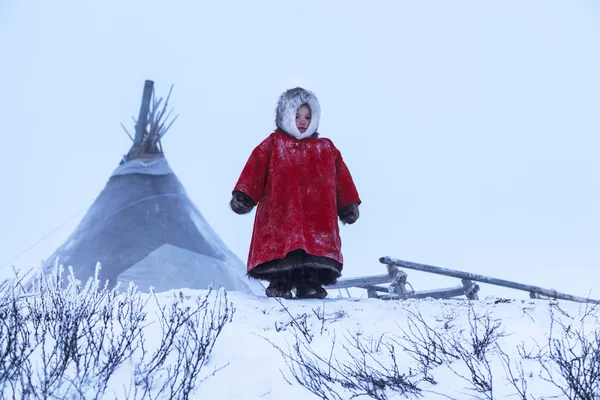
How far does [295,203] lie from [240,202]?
406mm

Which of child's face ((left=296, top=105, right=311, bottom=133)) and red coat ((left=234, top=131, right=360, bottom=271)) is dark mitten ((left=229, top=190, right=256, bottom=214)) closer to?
red coat ((left=234, top=131, right=360, bottom=271))

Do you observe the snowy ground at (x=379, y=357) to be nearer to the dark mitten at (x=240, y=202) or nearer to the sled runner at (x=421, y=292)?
the dark mitten at (x=240, y=202)

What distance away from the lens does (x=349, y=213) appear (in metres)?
4.06

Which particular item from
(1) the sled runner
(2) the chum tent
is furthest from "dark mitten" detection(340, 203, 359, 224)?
(2) the chum tent

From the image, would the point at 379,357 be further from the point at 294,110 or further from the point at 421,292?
the point at 421,292

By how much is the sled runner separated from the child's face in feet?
4.37

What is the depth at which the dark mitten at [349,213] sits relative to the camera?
13.3ft

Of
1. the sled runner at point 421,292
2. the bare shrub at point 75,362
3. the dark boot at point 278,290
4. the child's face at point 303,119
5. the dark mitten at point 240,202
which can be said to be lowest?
the bare shrub at point 75,362

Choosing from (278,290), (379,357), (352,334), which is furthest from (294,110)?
(379,357)

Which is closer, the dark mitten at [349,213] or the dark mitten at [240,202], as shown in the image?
the dark mitten at [240,202]

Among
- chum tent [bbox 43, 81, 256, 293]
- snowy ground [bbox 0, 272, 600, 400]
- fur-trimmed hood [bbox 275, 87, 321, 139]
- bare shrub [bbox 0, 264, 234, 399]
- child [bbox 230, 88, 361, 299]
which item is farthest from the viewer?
chum tent [bbox 43, 81, 256, 293]

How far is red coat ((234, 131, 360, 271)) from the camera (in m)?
3.61

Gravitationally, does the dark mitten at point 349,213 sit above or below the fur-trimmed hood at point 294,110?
below

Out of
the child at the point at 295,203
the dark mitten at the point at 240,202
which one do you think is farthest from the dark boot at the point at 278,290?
the dark mitten at the point at 240,202
